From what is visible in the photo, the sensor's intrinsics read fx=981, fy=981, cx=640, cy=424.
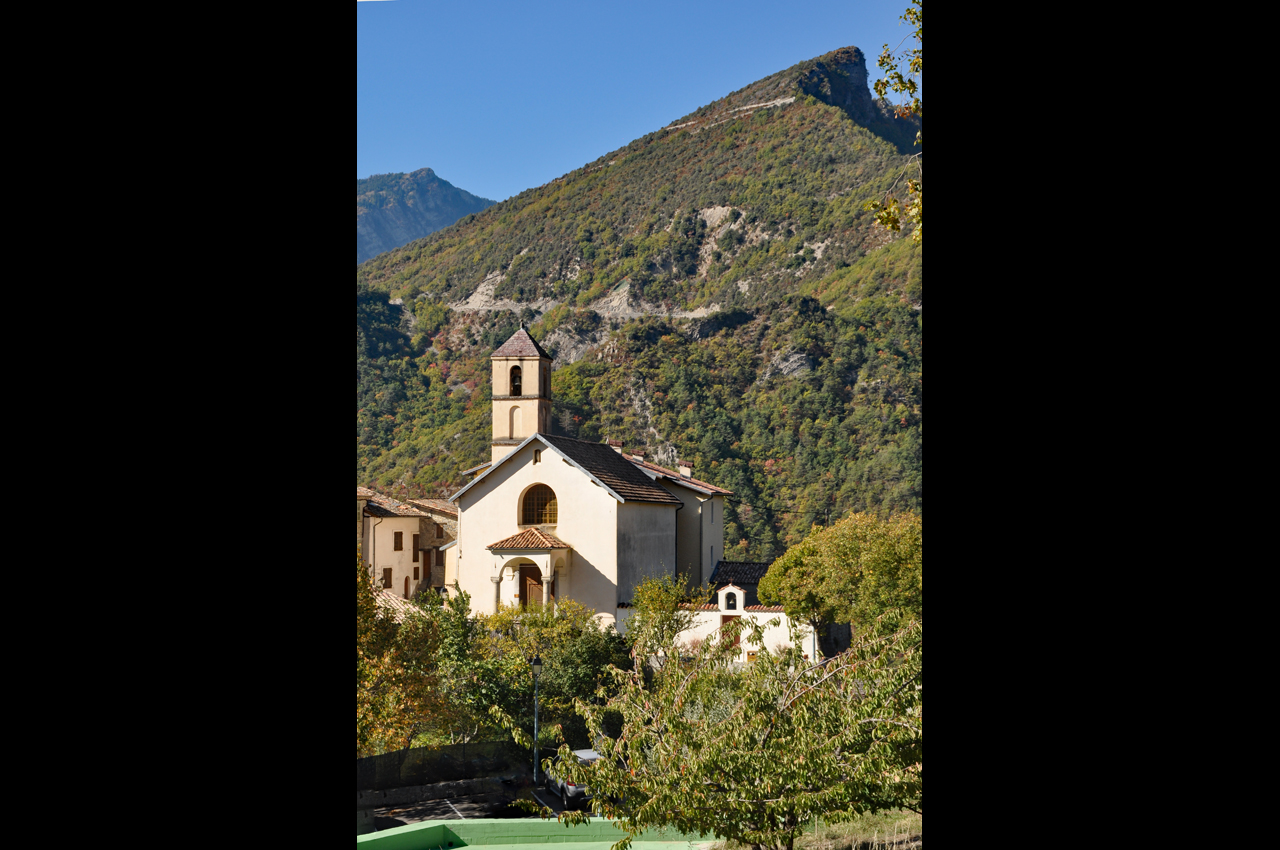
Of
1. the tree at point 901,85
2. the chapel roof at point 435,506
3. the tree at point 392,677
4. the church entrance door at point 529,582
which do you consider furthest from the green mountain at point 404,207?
the tree at point 901,85

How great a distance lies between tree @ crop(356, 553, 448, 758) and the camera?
14.3 meters

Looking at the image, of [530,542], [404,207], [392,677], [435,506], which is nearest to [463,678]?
[392,677]

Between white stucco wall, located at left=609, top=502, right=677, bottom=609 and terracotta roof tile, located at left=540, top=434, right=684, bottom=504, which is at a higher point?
terracotta roof tile, located at left=540, top=434, right=684, bottom=504

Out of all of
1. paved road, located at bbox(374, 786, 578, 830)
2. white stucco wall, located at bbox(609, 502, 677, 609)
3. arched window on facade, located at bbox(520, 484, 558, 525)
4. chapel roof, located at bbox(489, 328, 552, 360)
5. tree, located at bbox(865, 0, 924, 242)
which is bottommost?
paved road, located at bbox(374, 786, 578, 830)

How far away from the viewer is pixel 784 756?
19.4 ft

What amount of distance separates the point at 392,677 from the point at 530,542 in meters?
9.45

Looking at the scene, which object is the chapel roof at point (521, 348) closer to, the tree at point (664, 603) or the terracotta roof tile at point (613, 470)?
the terracotta roof tile at point (613, 470)

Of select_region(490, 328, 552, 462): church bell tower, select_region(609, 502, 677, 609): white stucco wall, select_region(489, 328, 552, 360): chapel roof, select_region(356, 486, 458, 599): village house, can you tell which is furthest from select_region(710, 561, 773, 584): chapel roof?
select_region(489, 328, 552, 360): chapel roof

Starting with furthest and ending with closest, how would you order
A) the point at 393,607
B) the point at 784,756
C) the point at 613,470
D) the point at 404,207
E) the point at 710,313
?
the point at 404,207 < the point at 710,313 < the point at 613,470 < the point at 393,607 < the point at 784,756

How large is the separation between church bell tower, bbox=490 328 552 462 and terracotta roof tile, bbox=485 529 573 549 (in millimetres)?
4655

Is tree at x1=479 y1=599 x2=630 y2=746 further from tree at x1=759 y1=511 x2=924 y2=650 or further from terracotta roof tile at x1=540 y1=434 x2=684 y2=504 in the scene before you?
terracotta roof tile at x1=540 y1=434 x2=684 y2=504

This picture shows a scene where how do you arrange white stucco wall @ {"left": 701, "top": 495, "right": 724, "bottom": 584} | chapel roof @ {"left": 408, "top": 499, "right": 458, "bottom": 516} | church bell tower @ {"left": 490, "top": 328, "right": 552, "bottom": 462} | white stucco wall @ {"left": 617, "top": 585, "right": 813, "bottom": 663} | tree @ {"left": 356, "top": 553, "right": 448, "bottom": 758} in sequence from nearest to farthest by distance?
tree @ {"left": 356, "top": 553, "right": 448, "bottom": 758} < white stucco wall @ {"left": 617, "top": 585, "right": 813, "bottom": 663} < white stucco wall @ {"left": 701, "top": 495, "right": 724, "bottom": 584} < church bell tower @ {"left": 490, "top": 328, "right": 552, "bottom": 462} < chapel roof @ {"left": 408, "top": 499, "right": 458, "bottom": 516}

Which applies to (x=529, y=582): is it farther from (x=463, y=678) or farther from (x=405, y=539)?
(x=463, y=678)
